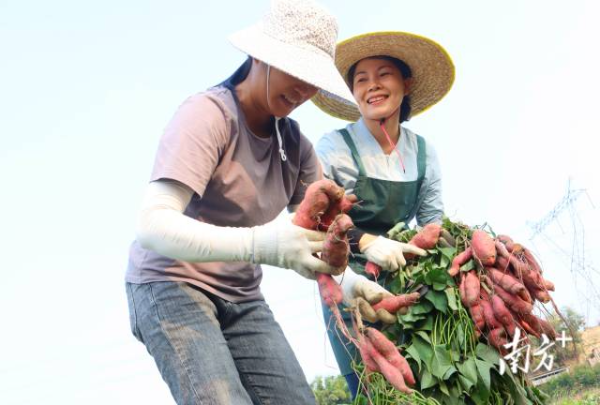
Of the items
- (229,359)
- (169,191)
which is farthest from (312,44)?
(229,359)

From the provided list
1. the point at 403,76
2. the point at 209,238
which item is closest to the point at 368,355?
the point at 209,238

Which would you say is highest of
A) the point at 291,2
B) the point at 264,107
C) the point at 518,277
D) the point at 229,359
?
the point at 291,2

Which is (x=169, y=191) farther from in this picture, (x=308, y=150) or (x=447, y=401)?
(x=447, y=401)

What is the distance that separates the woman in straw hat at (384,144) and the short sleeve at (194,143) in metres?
0.89

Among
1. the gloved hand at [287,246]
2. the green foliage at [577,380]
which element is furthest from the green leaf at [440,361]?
the green foliage at [577,380]

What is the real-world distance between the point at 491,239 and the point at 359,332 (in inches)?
21.4

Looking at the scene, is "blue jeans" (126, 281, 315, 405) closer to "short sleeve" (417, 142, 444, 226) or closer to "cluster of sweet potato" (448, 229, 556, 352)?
"cluster of sweet potato" (448, 229, 556, 352)

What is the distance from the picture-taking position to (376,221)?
278cm

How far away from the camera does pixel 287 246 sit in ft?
5.66

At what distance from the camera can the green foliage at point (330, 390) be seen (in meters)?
15.1

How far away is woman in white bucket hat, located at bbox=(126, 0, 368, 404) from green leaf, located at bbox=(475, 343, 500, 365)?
55 centimetres

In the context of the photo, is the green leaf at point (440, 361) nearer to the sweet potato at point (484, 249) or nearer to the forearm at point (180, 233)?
the sweet potato at point (484, 249)

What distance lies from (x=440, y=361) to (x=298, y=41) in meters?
1.09

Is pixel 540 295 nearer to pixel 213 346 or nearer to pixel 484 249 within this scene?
pixel 484 249
